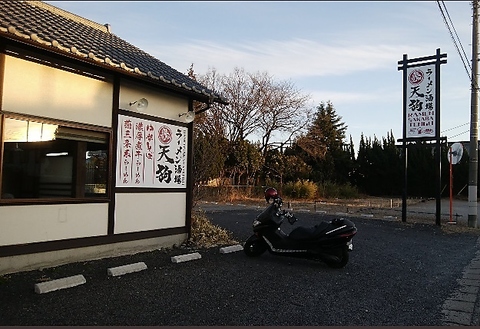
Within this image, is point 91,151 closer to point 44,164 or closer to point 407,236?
point 44,164

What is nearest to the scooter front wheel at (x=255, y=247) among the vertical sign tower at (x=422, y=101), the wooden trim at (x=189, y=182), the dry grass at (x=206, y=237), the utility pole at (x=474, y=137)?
the dry grass at (x=206, y=237)

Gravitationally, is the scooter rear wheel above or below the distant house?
below

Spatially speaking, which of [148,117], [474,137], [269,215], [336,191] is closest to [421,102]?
[474,137]

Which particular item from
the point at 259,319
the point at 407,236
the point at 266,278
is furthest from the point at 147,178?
the point at 407,236

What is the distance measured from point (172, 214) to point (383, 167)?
74.0 ft

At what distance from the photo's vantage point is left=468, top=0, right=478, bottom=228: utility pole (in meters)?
11.2

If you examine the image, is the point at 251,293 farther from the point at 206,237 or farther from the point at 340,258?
the point at 206,237

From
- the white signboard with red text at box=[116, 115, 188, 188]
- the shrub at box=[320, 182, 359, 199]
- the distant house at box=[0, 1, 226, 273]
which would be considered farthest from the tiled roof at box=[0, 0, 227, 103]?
the shrub at box=[320, 182, 359, 199]

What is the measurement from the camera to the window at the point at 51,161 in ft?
16.0

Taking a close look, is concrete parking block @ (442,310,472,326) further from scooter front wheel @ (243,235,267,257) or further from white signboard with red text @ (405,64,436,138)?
white signboard with red text @ (405,64,436,138)

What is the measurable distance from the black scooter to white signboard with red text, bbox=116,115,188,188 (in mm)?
1851

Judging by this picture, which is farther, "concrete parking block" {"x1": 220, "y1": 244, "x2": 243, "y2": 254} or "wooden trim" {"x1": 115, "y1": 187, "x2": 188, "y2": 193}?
"concrete parking block" {"x1": 220, "y1": 244, "x2": 243, "y2": 254}

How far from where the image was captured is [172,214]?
7.05 meters

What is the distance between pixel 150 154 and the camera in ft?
21.9
